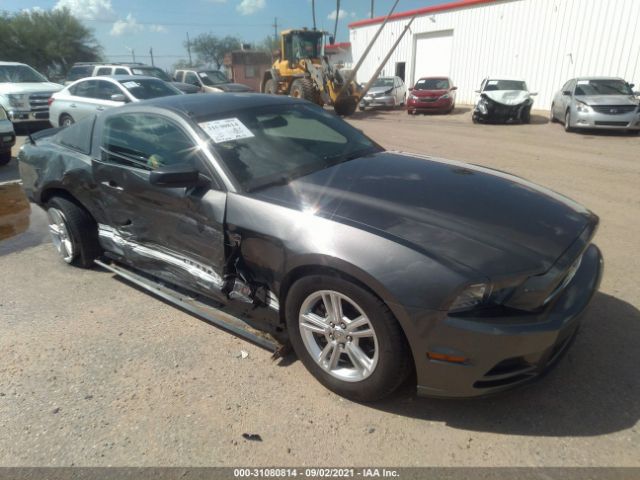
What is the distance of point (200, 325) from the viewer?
321cm

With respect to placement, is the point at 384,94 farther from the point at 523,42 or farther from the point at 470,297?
the point at 470,297

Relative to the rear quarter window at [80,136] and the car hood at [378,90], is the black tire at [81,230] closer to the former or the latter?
the rear quarter window at [80,136]

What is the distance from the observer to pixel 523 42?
19031 mm

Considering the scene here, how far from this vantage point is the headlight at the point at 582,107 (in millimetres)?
11923

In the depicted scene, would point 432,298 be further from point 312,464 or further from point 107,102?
point 107,102

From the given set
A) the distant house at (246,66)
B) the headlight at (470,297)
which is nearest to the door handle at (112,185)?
the headlight at (470,297)

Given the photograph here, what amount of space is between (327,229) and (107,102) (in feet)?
30.4

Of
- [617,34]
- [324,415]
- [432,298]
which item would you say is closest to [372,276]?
[432,298]

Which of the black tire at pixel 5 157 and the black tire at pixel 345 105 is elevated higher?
the black tire at pixel 345 105

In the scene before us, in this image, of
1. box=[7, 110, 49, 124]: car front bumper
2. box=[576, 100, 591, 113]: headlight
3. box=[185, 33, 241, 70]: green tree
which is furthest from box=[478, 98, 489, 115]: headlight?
box=[185, 33, 241, 70]: green tree

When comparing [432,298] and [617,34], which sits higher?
[617,34]

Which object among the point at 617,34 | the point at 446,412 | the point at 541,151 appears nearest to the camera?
the point at 446,412

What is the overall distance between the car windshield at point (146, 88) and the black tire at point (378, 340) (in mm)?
8668

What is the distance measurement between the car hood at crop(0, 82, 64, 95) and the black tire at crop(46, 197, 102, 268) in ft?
32.4
